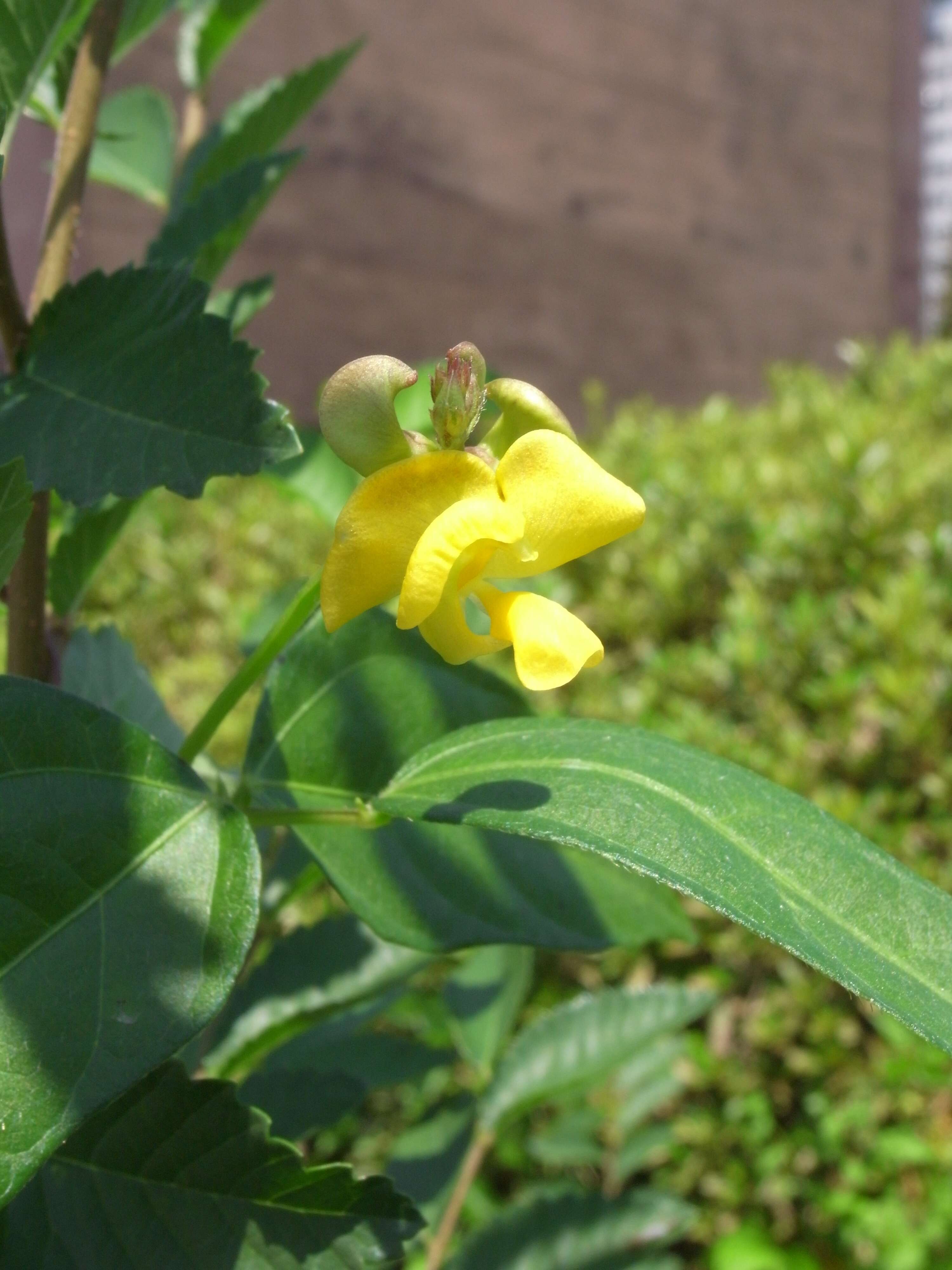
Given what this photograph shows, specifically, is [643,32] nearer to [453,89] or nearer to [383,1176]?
[453,89]

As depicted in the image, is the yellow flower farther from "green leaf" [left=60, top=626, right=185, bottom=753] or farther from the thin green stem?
"green leaf" [left=60, top=626, right=185, bottom=753]

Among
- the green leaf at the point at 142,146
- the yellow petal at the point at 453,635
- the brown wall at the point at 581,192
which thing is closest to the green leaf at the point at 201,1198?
the yellow petal at the point at 453,635

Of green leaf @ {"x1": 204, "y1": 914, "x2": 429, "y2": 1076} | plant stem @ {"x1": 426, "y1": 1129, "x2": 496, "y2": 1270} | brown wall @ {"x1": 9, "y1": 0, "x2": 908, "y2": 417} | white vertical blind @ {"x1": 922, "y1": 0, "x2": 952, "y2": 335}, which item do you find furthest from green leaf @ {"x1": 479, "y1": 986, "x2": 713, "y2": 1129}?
white vertical blind @ {"x1": 922, "y1": 0, "x2": 952, "y2": 335}

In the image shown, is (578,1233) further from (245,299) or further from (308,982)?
(245,299)

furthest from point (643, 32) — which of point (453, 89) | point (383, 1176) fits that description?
point (383, 1176)

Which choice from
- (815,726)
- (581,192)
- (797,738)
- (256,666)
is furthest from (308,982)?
(581,192)

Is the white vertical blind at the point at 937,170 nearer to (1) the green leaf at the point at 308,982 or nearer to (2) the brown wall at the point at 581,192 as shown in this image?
(2) the brown wall at the point at 581,192
